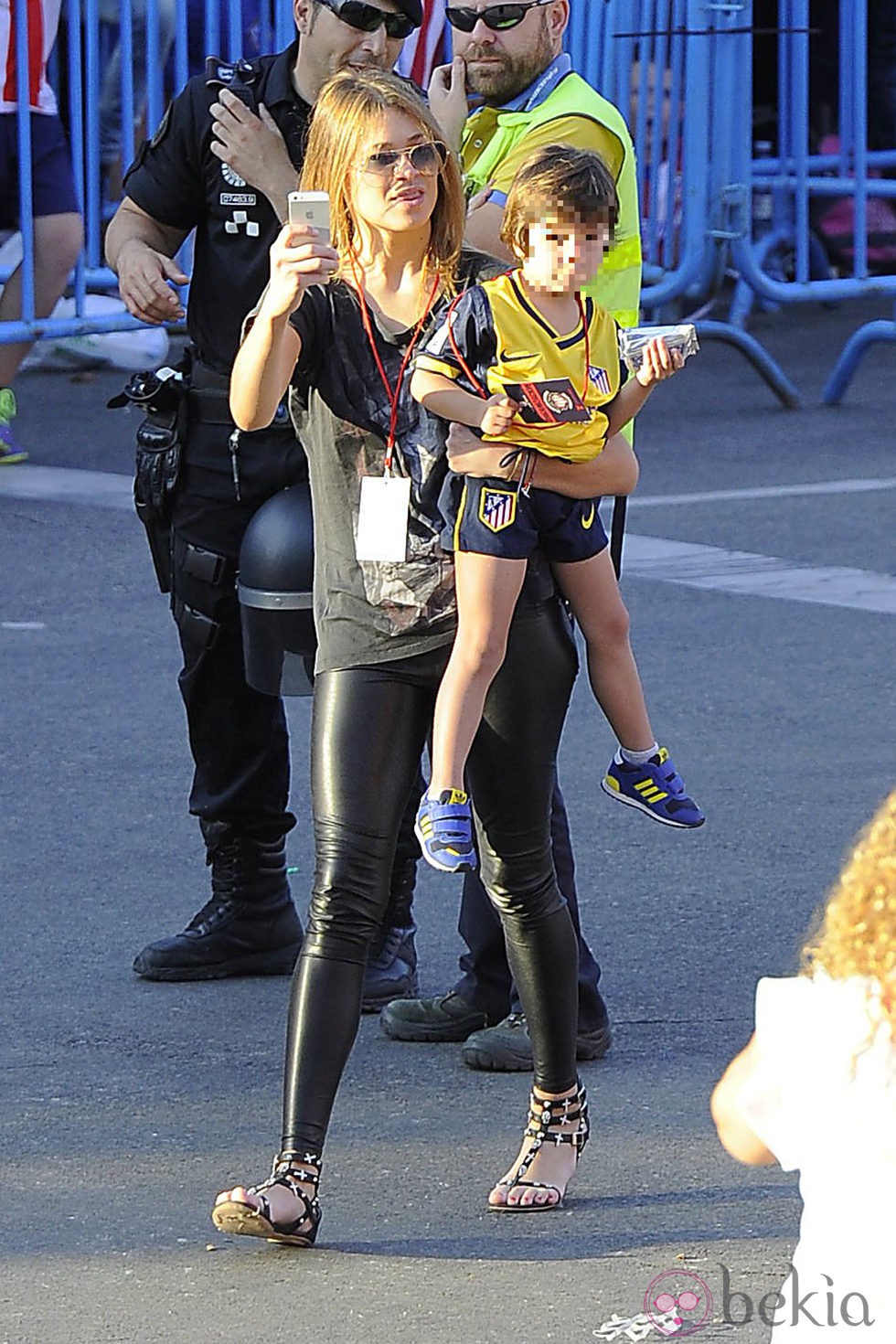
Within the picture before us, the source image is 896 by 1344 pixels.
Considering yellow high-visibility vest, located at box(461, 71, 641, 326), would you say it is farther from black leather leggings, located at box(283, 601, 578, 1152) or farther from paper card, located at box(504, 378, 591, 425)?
black leather leggings, located at box(283, 601, 578, 1152)

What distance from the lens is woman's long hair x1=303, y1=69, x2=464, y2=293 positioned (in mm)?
3717

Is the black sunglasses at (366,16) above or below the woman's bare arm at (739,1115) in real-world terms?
above

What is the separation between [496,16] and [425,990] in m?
1.93

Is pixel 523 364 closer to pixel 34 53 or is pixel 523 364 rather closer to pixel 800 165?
pixel 34 53

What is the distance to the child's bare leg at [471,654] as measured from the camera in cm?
371

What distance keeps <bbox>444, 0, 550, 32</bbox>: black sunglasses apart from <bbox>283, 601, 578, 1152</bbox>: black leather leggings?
3.47ft

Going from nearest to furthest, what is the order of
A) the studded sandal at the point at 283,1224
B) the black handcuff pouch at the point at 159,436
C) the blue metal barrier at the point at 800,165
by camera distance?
1. the studded sandal at the point at 283,1224
2. the black handcuff pouch at the point at 159,436
3. the blue metal barrier at the point at 800,165

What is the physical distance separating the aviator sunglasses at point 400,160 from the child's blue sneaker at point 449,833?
957 millimetres

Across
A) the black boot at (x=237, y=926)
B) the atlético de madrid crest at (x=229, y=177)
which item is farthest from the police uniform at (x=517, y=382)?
the black boot at (x=237, y=926)

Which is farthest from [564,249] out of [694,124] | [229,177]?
[694,124]

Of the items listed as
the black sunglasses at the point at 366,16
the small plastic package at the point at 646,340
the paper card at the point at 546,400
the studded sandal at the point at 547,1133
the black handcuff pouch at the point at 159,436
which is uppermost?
the black sunglasses at the point at 366,16

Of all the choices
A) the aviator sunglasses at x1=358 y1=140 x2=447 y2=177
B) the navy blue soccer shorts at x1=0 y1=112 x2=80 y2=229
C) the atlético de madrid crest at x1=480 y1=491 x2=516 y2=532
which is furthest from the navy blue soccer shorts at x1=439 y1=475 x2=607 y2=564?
the navy blue soccer shorts at x1=0 y1=112 x2=80 y2=229

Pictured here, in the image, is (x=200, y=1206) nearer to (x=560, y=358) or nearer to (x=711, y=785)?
(x=560, y=358)

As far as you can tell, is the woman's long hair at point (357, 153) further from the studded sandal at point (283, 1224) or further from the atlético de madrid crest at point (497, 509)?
the studded sandal at point (283, 1224)
